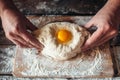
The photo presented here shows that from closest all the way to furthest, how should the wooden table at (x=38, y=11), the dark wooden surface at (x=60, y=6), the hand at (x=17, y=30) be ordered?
the hand at (x=17, y=30), the wooden table at (x=38, y=11), the dark wooden surface at (x=60, y=6)

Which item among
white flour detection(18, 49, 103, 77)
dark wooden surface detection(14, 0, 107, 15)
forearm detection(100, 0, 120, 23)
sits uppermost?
dark wooden surface detection(14, 0, 107, 15)

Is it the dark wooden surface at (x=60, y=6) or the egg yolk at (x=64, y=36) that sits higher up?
the dark wooden surface at (x=60, y=6)

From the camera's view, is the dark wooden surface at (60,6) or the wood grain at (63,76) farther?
the dark wooden surface at (60,6)

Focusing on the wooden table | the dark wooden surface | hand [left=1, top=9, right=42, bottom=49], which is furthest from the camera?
the dark wooden surface

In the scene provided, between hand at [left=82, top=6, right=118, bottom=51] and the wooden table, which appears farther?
the wooden table

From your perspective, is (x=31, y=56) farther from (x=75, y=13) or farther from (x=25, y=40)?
(x=75, y=13)

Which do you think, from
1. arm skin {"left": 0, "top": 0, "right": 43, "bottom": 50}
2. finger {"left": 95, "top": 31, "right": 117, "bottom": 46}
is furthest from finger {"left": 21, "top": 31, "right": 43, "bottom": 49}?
finger {"left": 95, "top": 31, "right": 117, "bottom": 46}

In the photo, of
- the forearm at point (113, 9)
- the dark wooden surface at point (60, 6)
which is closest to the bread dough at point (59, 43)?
the forearm at point (113, 9)

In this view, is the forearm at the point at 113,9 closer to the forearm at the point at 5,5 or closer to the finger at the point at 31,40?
the finger at the point at 31,40

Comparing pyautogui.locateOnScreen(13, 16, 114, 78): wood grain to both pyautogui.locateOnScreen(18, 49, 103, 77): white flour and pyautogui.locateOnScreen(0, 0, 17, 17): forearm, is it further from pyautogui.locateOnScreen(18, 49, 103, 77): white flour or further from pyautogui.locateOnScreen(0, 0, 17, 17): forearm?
pyautogui.locateOnScreen(0, 0, 17, 17): forearm
